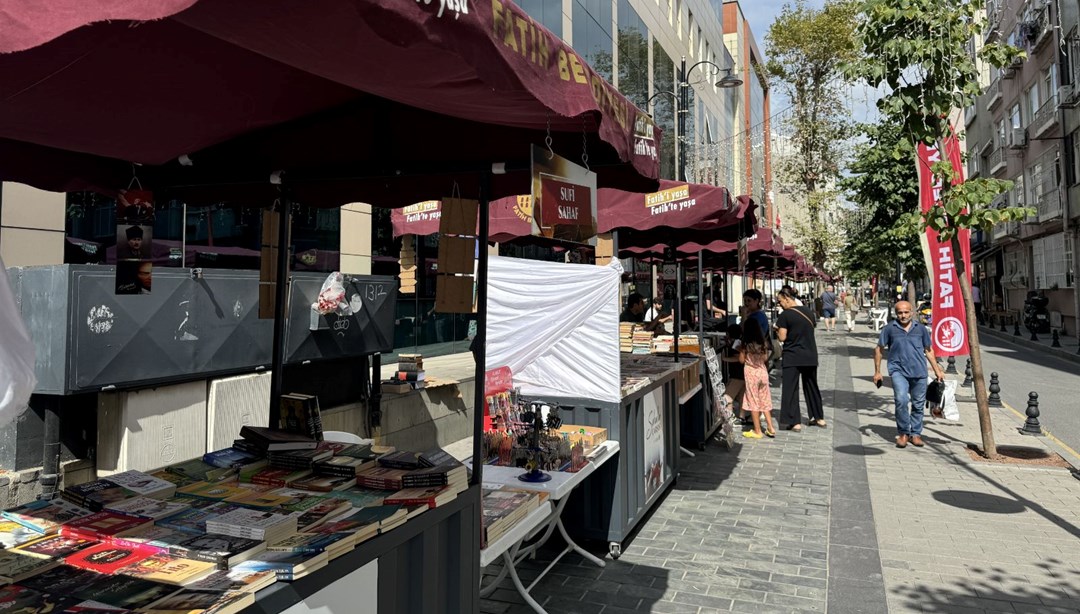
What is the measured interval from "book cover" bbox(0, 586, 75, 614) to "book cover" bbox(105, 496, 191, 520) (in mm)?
548

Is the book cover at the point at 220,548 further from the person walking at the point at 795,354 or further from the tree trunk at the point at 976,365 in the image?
the person walking at the point at 795,354

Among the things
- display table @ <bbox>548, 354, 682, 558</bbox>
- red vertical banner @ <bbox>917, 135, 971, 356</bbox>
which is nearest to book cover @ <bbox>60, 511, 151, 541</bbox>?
display table @ <bbox>548, 354, 682, 558</bbox>

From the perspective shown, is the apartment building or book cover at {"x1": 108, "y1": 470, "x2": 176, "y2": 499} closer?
book cover at {"x1": 108, "y1": 470, "x2": 176, "y2": 499}

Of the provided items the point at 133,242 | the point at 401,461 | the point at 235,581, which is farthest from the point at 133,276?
the point at 235,581

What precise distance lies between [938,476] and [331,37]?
783 cm

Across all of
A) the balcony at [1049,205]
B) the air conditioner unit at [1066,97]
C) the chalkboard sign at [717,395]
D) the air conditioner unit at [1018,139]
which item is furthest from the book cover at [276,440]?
the air conditioner unit at [1018,139]

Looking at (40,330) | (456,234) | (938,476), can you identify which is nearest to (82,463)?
(40,330)

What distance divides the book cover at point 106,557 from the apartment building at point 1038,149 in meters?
26.9

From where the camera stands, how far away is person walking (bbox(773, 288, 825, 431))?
9727 millimetres

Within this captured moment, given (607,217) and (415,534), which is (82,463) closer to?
(415,534)

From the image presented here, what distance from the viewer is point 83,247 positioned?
7379 mm

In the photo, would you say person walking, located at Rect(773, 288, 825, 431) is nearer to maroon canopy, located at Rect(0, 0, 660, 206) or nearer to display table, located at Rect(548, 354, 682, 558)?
display table, located at Rect(548, 354, 682, 558)

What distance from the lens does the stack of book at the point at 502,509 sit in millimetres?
Answer: 3451

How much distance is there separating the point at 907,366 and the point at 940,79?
341 centimetres
